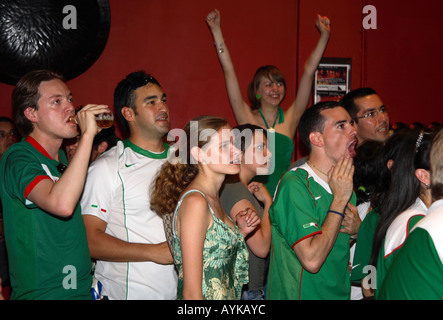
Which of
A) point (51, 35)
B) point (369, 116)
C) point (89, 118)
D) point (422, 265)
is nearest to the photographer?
point (422, 265)

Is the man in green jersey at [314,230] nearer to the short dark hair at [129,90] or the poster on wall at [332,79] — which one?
the short dark hair at [129,90]

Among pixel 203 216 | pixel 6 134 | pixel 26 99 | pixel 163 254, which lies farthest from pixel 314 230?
pixel 6 134

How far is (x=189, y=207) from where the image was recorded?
156cm

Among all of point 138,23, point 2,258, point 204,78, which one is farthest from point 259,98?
point 2,258

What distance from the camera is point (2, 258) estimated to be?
2.76 metres

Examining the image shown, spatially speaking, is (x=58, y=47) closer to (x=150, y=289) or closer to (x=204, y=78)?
(x=204, y=78)

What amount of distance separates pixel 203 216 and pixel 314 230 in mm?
574

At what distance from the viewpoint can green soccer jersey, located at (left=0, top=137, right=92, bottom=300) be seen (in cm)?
174

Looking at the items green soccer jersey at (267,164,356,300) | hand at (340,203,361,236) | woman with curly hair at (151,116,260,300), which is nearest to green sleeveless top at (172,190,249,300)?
woman with curly hair at (151,116,260,300)

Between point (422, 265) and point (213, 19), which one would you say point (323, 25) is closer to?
point (213, 19)

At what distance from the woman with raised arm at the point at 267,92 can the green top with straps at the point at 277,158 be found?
3 cm

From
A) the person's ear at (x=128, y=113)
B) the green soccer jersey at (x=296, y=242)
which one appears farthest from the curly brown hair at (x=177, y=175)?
the person's ear at (x=128, y=113)

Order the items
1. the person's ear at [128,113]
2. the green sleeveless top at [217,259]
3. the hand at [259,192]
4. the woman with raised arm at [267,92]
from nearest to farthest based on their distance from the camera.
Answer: the green sleeveless top at [217,259], the person's ear at [128,113], the hand at [259,192], the woman with raised arm at [267,92]

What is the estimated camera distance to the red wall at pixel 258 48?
353cm
